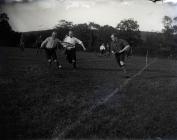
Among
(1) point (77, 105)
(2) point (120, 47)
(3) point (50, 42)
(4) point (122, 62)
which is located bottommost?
(1) point (77, 105)

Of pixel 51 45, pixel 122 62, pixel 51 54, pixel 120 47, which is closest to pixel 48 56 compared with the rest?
pixel 51 54

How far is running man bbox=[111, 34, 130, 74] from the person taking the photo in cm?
631

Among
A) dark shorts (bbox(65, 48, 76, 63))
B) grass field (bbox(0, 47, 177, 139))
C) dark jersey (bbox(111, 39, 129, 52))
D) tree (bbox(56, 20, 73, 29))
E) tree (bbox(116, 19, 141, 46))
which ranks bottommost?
grass field (bbox(0, 47, 177, 139))

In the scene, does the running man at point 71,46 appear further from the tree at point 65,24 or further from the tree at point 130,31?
the tree at point 130,31

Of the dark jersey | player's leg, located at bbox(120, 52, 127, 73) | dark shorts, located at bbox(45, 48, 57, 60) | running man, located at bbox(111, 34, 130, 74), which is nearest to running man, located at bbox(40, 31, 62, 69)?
dark shorts, located at bbox(45, 48, 57, 60)

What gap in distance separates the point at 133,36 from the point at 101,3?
90cm

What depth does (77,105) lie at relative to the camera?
5250 mm

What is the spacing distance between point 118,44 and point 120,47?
230 millimetres

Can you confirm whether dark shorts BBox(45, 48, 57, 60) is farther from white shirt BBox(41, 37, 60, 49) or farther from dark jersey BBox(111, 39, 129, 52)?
dark jersey BBox(111, 39, 129, 52)

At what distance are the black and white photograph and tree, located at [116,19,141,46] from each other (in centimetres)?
2

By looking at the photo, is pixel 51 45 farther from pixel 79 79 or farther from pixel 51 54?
pixel 79 79

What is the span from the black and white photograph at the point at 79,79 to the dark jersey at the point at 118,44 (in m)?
0.04

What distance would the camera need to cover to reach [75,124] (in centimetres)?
481

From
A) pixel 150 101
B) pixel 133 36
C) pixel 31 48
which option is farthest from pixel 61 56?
pixel 150 101
